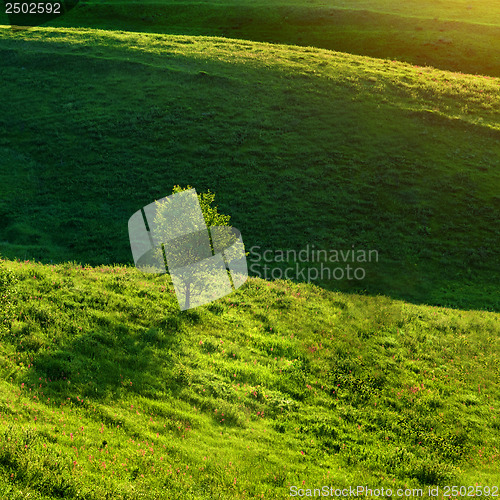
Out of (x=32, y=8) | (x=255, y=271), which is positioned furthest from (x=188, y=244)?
(x=32, y=8)

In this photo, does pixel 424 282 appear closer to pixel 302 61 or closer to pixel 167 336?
pixel 167 336

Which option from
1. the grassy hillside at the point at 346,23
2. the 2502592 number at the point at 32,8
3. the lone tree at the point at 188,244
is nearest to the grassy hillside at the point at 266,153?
the lone tree at the point at 188,244

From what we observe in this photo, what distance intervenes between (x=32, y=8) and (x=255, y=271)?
321 feet

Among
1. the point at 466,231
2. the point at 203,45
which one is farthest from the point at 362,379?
the point at 203,45

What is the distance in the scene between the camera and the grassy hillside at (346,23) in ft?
222

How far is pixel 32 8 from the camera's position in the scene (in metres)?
87.6

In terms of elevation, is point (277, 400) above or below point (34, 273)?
below

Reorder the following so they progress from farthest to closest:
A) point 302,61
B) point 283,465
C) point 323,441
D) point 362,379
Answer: point 302,61
point 362,379
point 323,441
point 283,465

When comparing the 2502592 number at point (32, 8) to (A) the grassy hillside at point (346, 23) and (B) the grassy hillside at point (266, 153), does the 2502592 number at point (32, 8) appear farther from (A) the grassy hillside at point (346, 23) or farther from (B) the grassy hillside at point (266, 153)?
(B) the grassy hillside at point (266, 153)

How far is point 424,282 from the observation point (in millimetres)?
27734

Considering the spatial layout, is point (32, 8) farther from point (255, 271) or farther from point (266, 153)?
point (255, 271)

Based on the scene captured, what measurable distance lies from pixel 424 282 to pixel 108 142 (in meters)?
34.0

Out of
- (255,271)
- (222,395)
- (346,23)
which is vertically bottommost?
(255,271)

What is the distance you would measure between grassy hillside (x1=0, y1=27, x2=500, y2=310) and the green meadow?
264 mm
